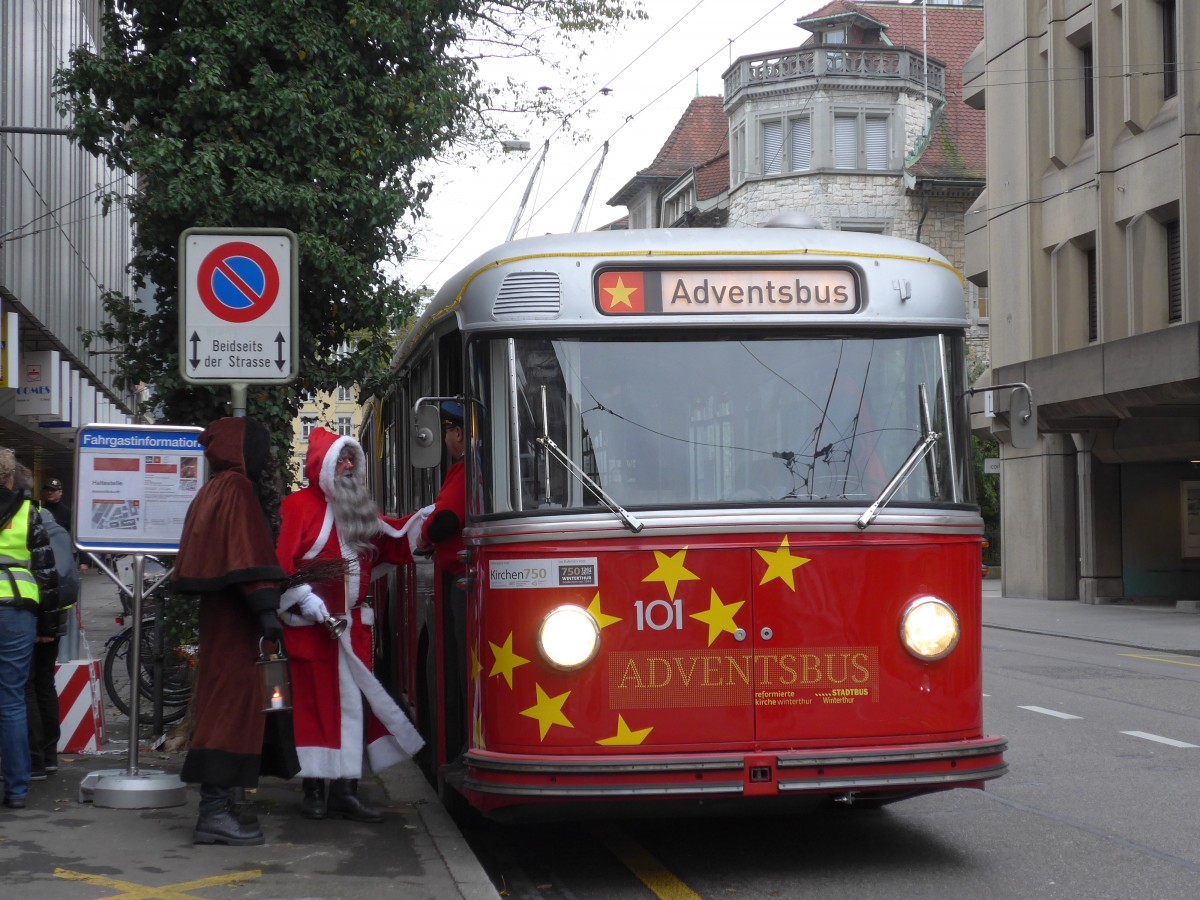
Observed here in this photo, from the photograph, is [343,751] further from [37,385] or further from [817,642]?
[37,385]

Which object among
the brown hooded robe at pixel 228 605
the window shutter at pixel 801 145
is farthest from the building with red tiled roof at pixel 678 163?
the brown hooded robe at pixel 228 605

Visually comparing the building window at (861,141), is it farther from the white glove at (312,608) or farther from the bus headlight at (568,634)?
the bus headlight at (568,634)

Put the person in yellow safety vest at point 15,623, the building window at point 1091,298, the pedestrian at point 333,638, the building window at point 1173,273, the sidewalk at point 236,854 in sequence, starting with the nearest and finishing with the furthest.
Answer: the sidewalk at point 236,854
the pedestrian at point 333,638
the person in yellow safety vest at point 15,623
the building window at point 1173,273
the building window at point 1091,298

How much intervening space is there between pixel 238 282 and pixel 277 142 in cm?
525

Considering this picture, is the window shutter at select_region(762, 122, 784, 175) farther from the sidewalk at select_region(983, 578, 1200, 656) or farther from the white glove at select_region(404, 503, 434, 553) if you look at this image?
the white glove at select_region(404, 503, 434, 553)

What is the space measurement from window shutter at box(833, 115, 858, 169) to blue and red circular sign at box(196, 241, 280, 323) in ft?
152

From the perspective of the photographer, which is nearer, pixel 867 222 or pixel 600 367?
pixel 600 367

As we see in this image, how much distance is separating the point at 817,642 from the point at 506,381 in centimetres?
169

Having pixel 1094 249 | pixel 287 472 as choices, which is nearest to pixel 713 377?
pixel 287 472

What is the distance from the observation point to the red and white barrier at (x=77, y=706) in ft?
32.0

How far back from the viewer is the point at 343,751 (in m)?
7.55

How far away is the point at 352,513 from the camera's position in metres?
7.63

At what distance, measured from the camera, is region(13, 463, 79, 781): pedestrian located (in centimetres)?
864

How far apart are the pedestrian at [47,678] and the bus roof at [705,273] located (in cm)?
312
